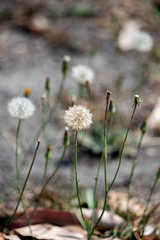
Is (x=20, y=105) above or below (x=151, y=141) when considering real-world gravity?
below

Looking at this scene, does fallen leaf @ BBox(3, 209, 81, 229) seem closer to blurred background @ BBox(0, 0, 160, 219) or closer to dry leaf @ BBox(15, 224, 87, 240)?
dry leaf @ BBox(15, 224, 87, 240)

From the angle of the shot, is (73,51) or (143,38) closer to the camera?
(143,38)

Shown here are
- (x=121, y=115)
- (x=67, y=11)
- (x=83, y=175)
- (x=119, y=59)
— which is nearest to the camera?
(x=83, y=175)

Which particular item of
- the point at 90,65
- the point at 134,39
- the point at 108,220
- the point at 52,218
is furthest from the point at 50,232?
the point at 90,65

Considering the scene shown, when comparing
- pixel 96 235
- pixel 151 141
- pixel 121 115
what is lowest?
pixel 96 235

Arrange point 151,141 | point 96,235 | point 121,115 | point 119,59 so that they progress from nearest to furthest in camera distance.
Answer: point 96,235 → point 151,141 → point 121,115 → point 119,59

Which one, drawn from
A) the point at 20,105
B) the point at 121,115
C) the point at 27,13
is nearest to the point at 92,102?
the point at 121,115

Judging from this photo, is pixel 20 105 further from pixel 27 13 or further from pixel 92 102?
pixel 27 13
